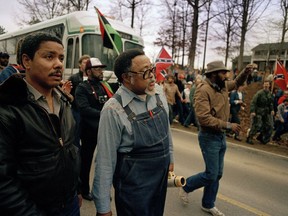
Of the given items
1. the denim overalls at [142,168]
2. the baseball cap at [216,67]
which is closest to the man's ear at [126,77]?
the denim overalls at [142,168]

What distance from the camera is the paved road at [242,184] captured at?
3840mm

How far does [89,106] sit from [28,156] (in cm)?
221

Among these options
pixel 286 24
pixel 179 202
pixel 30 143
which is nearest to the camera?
pixel 30 143

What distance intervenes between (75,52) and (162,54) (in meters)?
3.10

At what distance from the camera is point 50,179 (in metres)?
1.50

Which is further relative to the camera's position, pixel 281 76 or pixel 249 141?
pixel 281 76

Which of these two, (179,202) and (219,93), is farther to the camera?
(179,202)

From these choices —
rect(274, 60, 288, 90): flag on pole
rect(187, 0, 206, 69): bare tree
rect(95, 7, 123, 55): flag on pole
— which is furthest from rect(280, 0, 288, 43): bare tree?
rect(95, 7, 123, 55): flag on pole

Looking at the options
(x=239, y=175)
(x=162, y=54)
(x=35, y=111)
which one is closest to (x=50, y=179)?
(x=35, y=111)

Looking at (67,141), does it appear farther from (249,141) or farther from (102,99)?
(249,141)

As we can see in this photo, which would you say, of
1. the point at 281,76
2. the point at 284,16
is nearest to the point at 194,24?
the point at 284,16

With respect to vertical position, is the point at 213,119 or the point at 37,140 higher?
the point at 37,140

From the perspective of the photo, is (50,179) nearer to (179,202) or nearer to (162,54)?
(179,202)

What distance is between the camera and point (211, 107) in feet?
11.0
